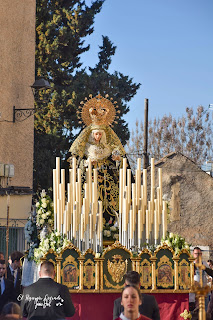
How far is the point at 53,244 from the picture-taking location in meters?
13.7

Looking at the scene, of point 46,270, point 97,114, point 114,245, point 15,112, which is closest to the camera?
point 46,270

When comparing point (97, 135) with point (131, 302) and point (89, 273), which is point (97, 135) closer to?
point (89, 273)

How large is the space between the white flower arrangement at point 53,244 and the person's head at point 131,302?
615cm

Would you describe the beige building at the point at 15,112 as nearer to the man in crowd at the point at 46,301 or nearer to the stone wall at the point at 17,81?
the stone wall at the point at 17,81

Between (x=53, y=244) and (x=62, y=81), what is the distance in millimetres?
18343

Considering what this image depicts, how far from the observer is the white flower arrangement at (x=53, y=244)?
13.6 m

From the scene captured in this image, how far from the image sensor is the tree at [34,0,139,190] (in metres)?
29.5

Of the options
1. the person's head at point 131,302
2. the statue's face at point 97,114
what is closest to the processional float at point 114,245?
the statue's face at point 97,114

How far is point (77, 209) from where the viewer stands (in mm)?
13664

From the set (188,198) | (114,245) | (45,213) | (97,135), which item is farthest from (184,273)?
(188,198)

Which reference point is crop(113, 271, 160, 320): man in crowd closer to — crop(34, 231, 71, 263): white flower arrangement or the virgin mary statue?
crop(34, 231, 71, 263): white flower arrangement

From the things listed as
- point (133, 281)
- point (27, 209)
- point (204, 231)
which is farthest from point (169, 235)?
point (204, 231)

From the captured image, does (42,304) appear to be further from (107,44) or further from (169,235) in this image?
(107,44)

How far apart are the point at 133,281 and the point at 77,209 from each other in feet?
14.5
